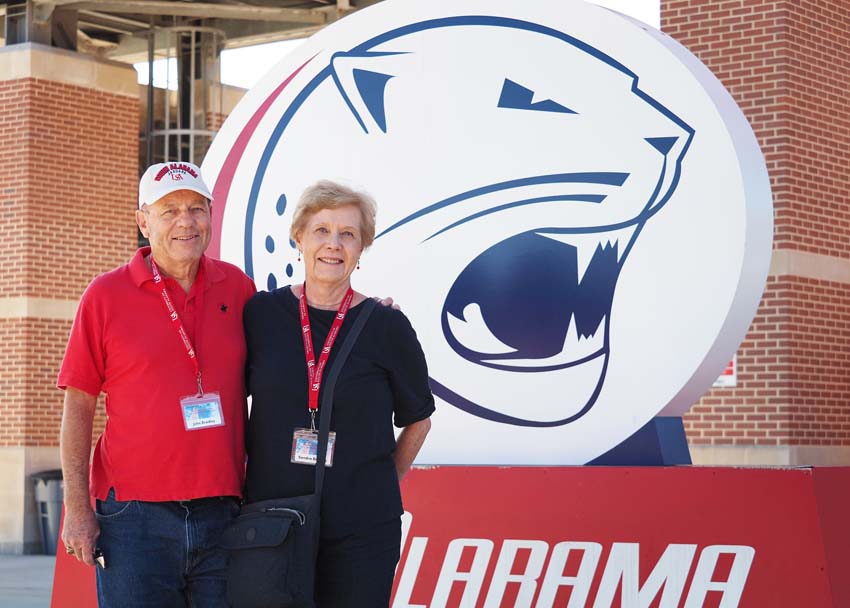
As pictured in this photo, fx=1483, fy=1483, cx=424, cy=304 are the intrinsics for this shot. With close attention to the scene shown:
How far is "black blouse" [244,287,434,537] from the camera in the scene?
4.00 m

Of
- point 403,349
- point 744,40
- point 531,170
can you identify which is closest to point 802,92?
point 744,40

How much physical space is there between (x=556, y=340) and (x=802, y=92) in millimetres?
6822

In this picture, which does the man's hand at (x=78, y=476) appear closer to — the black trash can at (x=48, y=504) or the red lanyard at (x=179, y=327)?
the red lanyard at (x=179, y=327)

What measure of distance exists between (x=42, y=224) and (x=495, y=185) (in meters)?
10.8

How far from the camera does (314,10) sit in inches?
704

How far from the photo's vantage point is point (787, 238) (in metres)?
Result: 12.4

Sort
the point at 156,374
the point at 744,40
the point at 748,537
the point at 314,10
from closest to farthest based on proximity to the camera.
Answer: the point at 156,374 → the point at 748,537 → the point at 744,40 → the point at 314,10

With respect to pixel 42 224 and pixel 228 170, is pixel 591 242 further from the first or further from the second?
pixel 42 224

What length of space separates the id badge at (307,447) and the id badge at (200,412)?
226 mm

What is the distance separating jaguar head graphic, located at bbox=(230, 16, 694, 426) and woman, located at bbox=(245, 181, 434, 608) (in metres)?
2.34

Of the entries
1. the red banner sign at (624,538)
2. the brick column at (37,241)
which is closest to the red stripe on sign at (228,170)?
the red banner sign at (624,538)

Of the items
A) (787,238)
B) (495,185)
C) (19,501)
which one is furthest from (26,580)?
(495,185)

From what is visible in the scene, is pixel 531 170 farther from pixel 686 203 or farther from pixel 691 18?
pixel 691 18

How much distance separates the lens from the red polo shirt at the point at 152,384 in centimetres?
403
